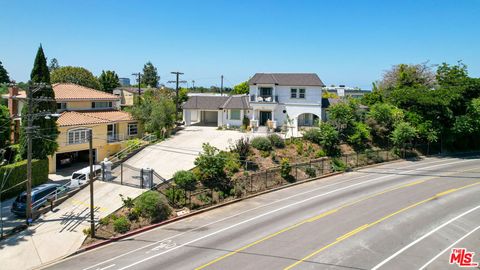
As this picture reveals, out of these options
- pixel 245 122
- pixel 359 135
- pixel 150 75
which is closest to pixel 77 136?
pixel 245 122

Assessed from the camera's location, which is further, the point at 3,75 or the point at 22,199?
the point at 3,75

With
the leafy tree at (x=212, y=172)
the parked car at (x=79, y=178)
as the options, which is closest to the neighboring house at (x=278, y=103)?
the leafy tree at (x=212, y=172)

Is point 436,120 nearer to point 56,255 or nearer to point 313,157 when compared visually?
point 313,157

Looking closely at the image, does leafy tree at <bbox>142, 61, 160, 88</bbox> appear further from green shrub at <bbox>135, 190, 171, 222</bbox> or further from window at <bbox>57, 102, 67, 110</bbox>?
green shrub at <bbox>135, 190, 171, 222</bbox>

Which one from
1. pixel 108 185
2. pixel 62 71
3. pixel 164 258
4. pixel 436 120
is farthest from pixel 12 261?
pixel 62 71

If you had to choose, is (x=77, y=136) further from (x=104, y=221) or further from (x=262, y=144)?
(x=262, y=144)
